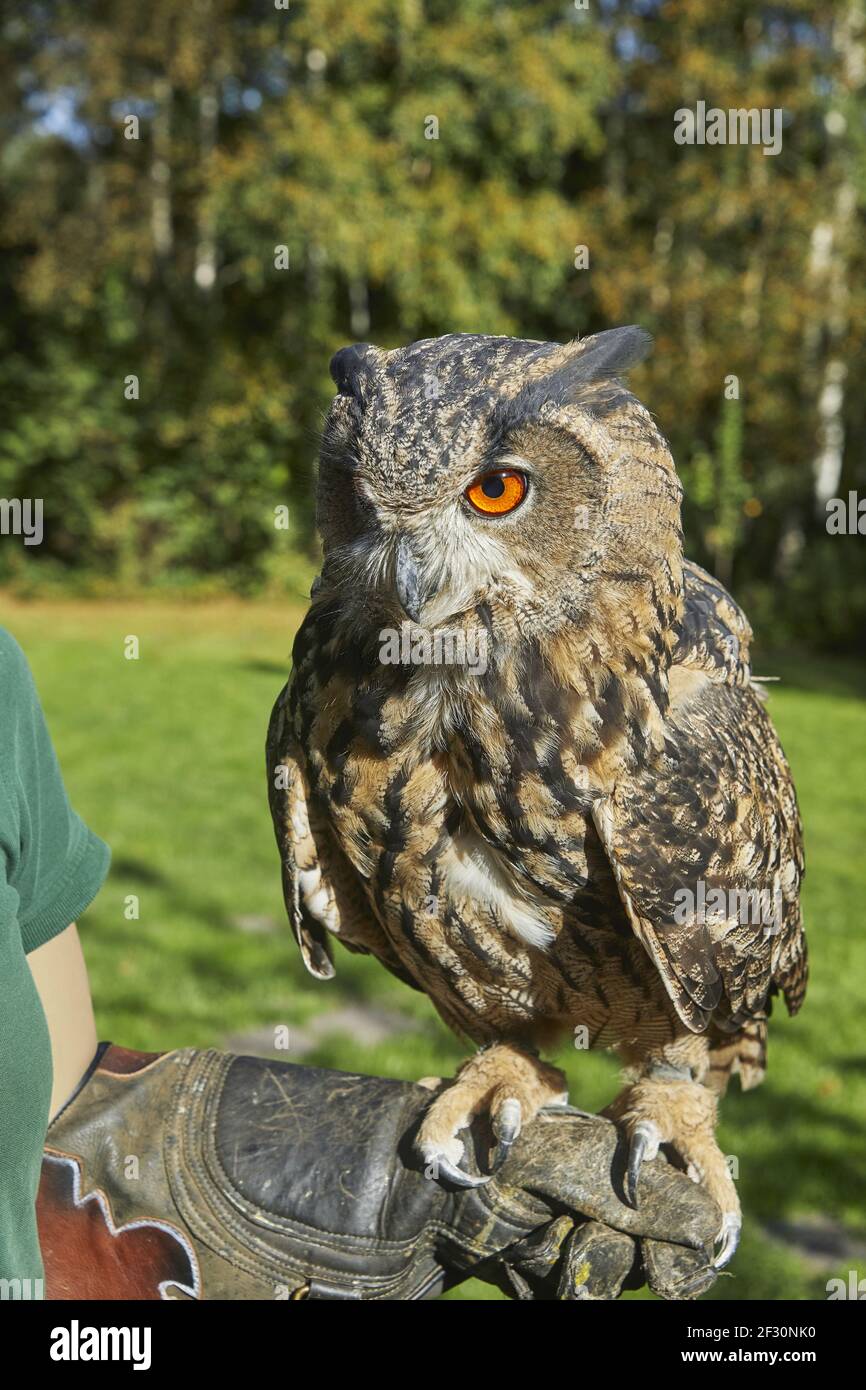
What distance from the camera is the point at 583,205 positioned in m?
17.7

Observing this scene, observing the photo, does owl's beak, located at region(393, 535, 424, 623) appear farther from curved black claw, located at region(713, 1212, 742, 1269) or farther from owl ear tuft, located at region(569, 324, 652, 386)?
curved black claw, located at region(713, 1212, 742, 1269)

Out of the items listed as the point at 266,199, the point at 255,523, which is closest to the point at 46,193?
the point at 266,199

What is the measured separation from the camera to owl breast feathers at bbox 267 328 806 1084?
6.23 feet

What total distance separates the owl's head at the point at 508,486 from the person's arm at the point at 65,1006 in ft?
2.66

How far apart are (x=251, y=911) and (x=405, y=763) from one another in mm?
4184

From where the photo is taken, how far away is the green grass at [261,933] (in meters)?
4.18

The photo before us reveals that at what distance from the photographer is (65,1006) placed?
209cm
